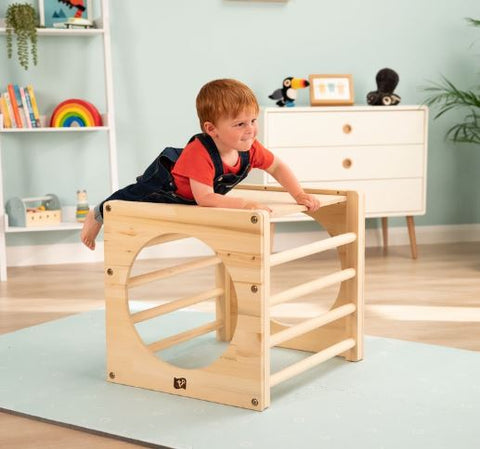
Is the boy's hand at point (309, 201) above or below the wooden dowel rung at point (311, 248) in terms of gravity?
above

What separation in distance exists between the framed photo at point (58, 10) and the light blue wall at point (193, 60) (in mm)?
99

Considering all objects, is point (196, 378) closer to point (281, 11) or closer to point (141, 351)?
point (141, 351)

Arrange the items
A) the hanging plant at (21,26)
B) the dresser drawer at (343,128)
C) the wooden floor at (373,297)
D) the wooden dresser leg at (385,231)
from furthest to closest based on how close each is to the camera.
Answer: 1. the wooden dresser leg at (385,231)
2. the dresser drawer at (343,128)
3. the hanging plant at (21,26)
4. the wooden floor at (373,297)

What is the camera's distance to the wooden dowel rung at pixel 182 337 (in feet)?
6.75

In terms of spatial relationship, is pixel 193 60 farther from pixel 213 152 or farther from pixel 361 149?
pixel 213 152

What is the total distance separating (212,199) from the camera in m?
1.87

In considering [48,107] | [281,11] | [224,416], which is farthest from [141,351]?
[281,11]

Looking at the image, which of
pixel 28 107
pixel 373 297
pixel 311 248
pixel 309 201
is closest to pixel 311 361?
pixel 311 248

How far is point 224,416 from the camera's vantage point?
178cm

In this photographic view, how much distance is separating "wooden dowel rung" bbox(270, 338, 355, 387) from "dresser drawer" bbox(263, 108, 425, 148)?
149 cm

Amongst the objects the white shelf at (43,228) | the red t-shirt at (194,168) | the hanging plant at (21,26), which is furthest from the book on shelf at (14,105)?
the red t-shirt at (194,168)

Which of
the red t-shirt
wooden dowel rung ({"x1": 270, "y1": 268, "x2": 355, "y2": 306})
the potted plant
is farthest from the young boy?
the potted plant

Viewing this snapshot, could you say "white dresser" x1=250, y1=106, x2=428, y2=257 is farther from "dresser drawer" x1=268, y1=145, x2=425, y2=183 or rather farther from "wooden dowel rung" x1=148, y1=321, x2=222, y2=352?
"wooden dowel rung" x1=148, y1=321, x2=222, y2=352

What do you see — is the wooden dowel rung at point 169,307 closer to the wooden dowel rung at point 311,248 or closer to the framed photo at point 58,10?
the wooden dowel rung at point 311,248
